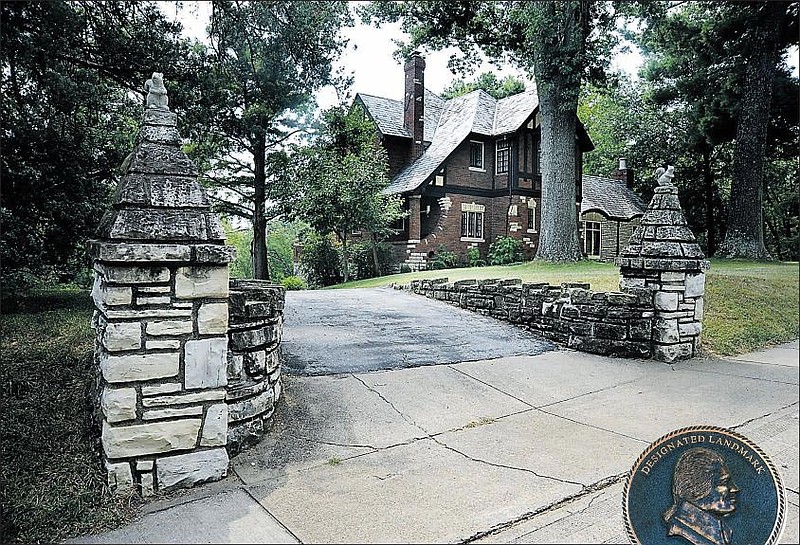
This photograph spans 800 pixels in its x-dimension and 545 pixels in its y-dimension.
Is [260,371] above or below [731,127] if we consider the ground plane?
below

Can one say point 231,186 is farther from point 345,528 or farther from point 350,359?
point 345,528

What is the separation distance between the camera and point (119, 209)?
7.34ft

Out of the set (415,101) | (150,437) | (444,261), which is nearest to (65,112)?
(415,101)

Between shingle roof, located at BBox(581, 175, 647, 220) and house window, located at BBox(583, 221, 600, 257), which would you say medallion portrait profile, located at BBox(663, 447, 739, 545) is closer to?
shingle roof, located at BBox(581, 175, 647, 220)

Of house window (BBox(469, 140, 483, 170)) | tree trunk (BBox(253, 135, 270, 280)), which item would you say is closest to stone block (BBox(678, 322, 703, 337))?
tree trunk (BBox(253, 135, 270, 280))

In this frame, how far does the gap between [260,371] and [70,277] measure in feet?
15.3

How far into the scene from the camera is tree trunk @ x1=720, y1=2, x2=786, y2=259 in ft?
6.36

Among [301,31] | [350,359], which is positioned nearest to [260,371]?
[350,359]

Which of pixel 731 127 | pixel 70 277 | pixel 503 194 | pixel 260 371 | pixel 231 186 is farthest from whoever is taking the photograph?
pixel 503 194

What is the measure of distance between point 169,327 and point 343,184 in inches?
345

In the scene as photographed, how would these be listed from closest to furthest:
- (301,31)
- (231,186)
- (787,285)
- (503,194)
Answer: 1. (787,285)
2. (301,31)
3. (231,186)
4. (503,194)

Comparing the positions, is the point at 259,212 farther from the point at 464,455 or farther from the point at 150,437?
the point at 464,455

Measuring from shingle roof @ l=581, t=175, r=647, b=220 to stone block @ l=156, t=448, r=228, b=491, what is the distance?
2.37 m

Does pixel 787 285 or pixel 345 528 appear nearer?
pixel 787 285
